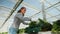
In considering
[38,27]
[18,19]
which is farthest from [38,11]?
[38,27]

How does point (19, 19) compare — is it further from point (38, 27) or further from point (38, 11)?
point (38, 11)

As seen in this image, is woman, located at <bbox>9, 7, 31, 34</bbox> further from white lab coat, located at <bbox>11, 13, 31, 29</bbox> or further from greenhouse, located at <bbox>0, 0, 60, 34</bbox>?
greenhouse, located at <bbox>0, 0, 60, 34</bbox>

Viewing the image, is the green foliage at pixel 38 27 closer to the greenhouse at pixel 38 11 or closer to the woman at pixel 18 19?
the greenhouse at pixel 38 11

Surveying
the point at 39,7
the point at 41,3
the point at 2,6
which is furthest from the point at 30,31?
the point at 2,6

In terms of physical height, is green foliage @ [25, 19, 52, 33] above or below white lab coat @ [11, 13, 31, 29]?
below

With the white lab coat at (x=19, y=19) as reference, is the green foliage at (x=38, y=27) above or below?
below

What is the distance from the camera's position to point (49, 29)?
419 centimetres

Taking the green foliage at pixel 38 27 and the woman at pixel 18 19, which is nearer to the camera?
the green foliage at pixel 38 27

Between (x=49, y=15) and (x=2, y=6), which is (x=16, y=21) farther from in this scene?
(x=49, y=15)

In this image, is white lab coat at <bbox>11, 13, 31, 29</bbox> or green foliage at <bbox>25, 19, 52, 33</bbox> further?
white lab coat at <bbox>11, 13, 31, 29</bbox>

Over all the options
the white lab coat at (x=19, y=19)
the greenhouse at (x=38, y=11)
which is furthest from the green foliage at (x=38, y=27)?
the white lab coat at (x=19, y=19)

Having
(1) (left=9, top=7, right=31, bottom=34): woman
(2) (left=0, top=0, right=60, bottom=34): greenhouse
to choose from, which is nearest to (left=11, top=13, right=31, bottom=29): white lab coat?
(1) (left=9, top=7, right=31, bottom=34): woman

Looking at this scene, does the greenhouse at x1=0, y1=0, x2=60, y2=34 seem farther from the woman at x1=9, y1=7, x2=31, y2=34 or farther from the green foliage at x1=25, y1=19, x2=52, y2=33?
the woman at x1=9, y1=7, x2=31, y2=34

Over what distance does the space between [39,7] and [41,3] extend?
60 cm
